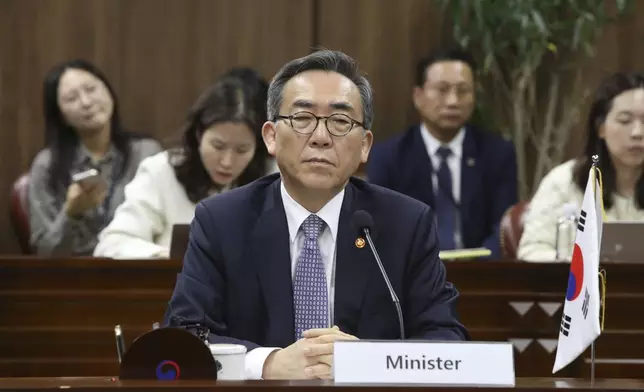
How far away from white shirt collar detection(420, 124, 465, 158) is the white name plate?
3.41 metres

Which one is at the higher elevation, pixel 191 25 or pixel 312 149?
pixel 191 25

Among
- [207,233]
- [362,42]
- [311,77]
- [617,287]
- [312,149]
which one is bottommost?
[617,287]

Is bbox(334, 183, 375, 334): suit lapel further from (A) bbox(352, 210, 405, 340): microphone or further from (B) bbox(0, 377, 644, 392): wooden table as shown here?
(B) bbox(0, 377, 644, 392): wooden table

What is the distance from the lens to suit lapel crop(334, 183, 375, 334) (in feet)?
7.50

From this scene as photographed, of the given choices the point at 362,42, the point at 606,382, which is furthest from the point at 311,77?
the point at 362,42

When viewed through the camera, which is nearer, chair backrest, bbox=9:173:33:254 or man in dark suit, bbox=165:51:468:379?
man in dark suit, bbox=165:51:468:379

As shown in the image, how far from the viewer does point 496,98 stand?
5.68 m

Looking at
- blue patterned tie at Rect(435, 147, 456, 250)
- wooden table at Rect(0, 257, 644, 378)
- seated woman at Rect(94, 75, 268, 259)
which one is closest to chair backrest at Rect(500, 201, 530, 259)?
blue patterned tie at Rect(435, 147, 456, 250)

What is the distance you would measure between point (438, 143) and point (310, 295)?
2.90 m

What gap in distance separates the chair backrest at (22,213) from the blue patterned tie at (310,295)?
2.67 metres

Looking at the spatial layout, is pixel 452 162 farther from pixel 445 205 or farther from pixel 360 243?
pixel 360 243

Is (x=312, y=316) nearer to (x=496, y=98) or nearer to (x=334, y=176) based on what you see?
(x=334, y=176)

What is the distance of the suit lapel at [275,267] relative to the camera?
228cm

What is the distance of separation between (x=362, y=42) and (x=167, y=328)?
4.03 meters
